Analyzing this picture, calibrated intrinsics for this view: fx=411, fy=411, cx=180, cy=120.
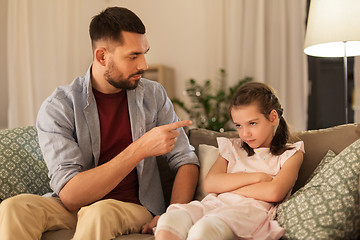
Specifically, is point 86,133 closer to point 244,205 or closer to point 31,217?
point 31,217

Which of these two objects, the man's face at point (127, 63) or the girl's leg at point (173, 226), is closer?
the girl's leg at point (173, 226)

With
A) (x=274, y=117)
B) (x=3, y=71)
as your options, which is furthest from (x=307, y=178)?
(x=3, y=71)

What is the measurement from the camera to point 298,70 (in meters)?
3.75

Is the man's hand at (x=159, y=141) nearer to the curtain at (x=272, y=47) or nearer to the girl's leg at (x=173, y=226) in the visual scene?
the girl's leg at (x=173, y=226)

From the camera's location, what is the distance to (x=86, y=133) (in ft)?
5.58

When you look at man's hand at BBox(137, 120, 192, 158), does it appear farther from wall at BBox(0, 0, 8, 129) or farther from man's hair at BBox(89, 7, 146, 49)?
wall at BBox(0, 0, 8, 129)

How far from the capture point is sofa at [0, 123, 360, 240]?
4.21 ft

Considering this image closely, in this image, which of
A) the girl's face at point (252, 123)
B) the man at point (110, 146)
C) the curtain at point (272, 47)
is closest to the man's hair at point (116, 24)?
the man at point (110, 146)

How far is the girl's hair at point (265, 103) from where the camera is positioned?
159cm

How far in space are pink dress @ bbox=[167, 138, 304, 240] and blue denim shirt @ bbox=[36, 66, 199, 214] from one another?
0.21m

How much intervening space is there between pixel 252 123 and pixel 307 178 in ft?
1.08

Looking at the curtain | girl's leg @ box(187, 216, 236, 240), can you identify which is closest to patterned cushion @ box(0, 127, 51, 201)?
girl's leg @ box(187, 216, 236, 240)

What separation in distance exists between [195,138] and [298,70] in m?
2.09

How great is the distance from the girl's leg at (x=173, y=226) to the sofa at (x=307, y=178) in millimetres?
168
